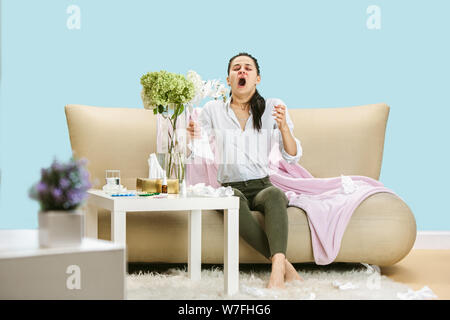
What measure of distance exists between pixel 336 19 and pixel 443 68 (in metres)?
0.70

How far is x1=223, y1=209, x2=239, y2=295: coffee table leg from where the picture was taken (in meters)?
2.01

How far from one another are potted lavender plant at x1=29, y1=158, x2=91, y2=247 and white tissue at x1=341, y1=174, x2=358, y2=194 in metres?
1.66

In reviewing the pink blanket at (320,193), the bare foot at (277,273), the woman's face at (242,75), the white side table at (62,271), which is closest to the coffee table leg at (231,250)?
the bare foot at (277,273)

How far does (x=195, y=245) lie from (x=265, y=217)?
310mm

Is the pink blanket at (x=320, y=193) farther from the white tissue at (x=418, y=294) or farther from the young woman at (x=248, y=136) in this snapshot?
the white tissue at (x=418, y=294)

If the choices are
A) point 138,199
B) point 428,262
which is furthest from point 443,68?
point 138,199

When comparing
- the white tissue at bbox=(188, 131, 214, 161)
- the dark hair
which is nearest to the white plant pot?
the white tissue at bbox=(188, 131, 214, 161)

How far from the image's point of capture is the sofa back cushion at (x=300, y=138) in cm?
281

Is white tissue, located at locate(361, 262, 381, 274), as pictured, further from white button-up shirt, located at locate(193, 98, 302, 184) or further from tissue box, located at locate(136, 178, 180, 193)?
tissue box, located at locate(136, 178, 180, 193)

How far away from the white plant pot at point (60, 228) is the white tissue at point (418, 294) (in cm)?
132

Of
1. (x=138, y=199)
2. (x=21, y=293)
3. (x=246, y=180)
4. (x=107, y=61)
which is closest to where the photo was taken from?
(x=21, y=293)

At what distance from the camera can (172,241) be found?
247 cm

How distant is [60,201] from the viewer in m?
1.19
